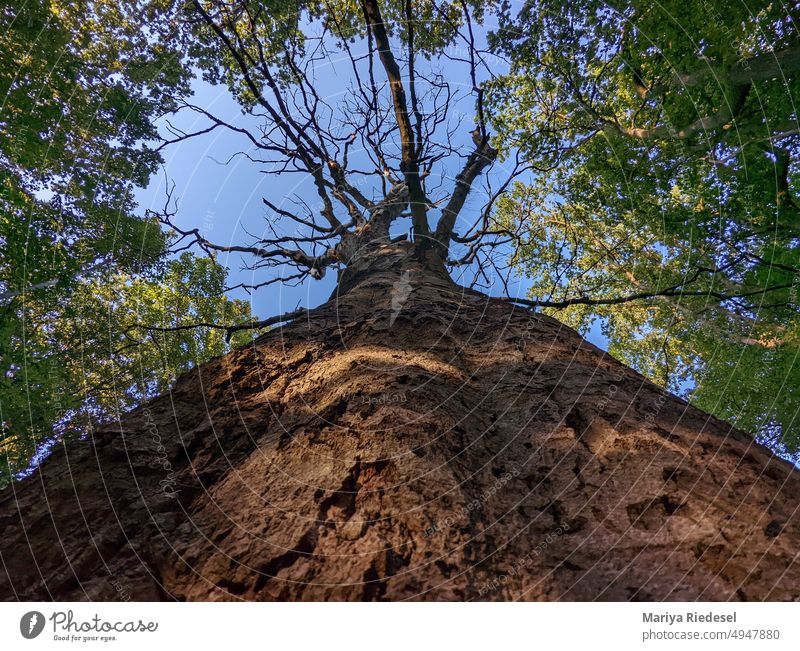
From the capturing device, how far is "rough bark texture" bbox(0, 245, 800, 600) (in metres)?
1.12

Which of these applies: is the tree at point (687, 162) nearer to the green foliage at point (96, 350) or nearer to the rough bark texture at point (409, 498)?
the rough bark texture at point (409, 498)

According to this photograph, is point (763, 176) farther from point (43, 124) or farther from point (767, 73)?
point (43, 124)

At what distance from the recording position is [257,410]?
2.00 m

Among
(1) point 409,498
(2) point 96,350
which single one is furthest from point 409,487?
(2) point 96,350

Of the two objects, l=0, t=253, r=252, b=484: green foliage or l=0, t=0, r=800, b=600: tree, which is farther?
l=0, t=253, r=252, b=484: green foliage

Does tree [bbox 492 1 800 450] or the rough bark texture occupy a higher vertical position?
tree [bbox 492 1 800 450]

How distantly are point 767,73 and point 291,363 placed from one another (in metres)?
6.79

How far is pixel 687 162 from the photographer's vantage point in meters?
6.00
